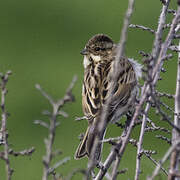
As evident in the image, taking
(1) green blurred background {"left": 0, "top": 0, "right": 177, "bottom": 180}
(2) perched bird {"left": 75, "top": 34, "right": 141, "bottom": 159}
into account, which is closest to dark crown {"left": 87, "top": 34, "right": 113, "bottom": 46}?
(2) perched bird {"left": 75, "top": 34, "right": 141, "bottom": 159}

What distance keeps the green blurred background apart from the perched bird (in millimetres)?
3808

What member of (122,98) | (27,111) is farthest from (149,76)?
(27,111)

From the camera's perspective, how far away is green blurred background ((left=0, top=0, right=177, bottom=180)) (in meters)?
11.2

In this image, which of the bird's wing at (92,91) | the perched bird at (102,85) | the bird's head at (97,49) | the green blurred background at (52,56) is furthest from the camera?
the green blurred background at (52,56)

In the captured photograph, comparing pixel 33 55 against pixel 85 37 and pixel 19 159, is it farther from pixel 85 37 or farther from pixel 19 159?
pixel 19 159

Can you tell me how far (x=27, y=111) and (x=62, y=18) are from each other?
423cm

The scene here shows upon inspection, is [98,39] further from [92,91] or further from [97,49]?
[92,91]

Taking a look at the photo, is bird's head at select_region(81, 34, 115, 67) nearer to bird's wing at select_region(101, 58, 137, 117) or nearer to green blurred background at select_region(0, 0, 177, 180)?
bird's wing at select_region(101, 58, 137, 117)

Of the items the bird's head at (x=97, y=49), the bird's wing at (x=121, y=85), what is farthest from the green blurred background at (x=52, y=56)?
the bird's wing at (x=121, y=85)

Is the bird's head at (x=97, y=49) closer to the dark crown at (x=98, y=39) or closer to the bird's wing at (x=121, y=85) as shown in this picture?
the dark crown at (x=98, y=39)

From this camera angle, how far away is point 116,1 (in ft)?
55.0

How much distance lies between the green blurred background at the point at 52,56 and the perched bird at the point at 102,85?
381cm

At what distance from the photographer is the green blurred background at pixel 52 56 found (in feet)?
36.8

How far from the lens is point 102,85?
5816mm
